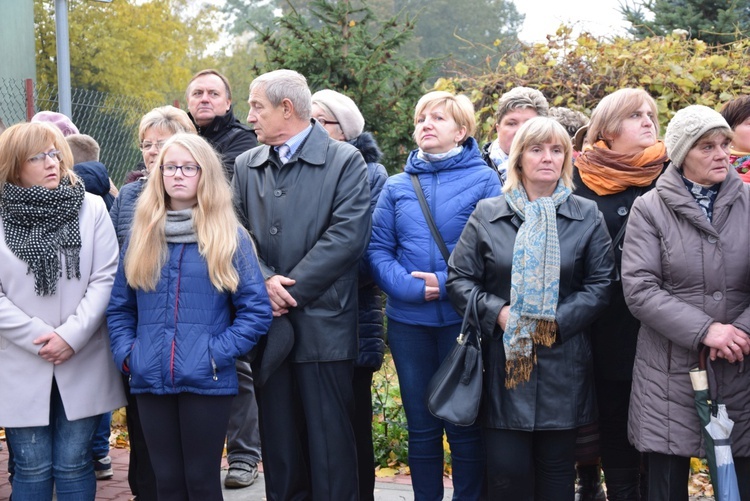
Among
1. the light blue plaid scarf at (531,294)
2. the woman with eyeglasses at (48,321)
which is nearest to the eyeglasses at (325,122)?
the woman with eyeglasses at (48,321)

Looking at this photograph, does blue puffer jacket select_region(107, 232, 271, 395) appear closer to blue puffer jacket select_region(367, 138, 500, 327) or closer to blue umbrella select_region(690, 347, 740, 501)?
blue puffer jacket select_region(367, 138, 500, 327)

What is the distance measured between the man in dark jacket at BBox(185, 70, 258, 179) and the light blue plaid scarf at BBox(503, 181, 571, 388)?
7.64ft

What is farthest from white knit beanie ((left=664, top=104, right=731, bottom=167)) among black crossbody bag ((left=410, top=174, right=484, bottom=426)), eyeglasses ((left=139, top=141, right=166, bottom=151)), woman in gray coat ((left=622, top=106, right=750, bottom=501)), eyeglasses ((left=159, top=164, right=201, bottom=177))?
eyeglasses ((left=139, top=141, right=166, bottom=151))

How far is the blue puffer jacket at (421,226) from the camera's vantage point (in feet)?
15.1

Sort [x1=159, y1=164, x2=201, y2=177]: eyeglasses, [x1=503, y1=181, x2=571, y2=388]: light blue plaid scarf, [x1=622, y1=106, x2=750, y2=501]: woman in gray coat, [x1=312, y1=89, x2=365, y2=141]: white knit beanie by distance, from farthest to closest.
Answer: [x1=312, y1=89, x2=365, y2=141]: white knit beanie
[x1=159, y1=164, x2=201, y2=177]: eyeglasses
[x1=503, y1=181, x2=571, y2=388]: light blue plaid scarf
[x1=622, y1=106, x2=750, y2=501]: woman in gray coat

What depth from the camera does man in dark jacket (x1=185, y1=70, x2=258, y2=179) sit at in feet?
19.3

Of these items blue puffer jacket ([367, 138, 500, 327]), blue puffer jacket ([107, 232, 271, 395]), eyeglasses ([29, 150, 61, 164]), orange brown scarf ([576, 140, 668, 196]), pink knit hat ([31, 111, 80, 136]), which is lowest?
blue puffer jacket ([107, 232, 271, 395])

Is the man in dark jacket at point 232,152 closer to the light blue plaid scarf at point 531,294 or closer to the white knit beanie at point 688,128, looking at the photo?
the light blue plaid scarf at point 531,294

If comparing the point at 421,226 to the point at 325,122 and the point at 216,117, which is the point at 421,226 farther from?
the point at 216,117

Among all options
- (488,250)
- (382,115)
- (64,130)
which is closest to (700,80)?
(382,115)

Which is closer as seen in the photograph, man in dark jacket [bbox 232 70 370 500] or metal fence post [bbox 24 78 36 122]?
man in dark jacket [bbox 232 70 370 500]

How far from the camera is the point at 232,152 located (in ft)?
19.1

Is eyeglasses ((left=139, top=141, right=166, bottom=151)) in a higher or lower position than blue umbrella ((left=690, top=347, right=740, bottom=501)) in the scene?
higher

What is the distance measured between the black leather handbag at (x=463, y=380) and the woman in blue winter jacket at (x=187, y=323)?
2.82 feet
